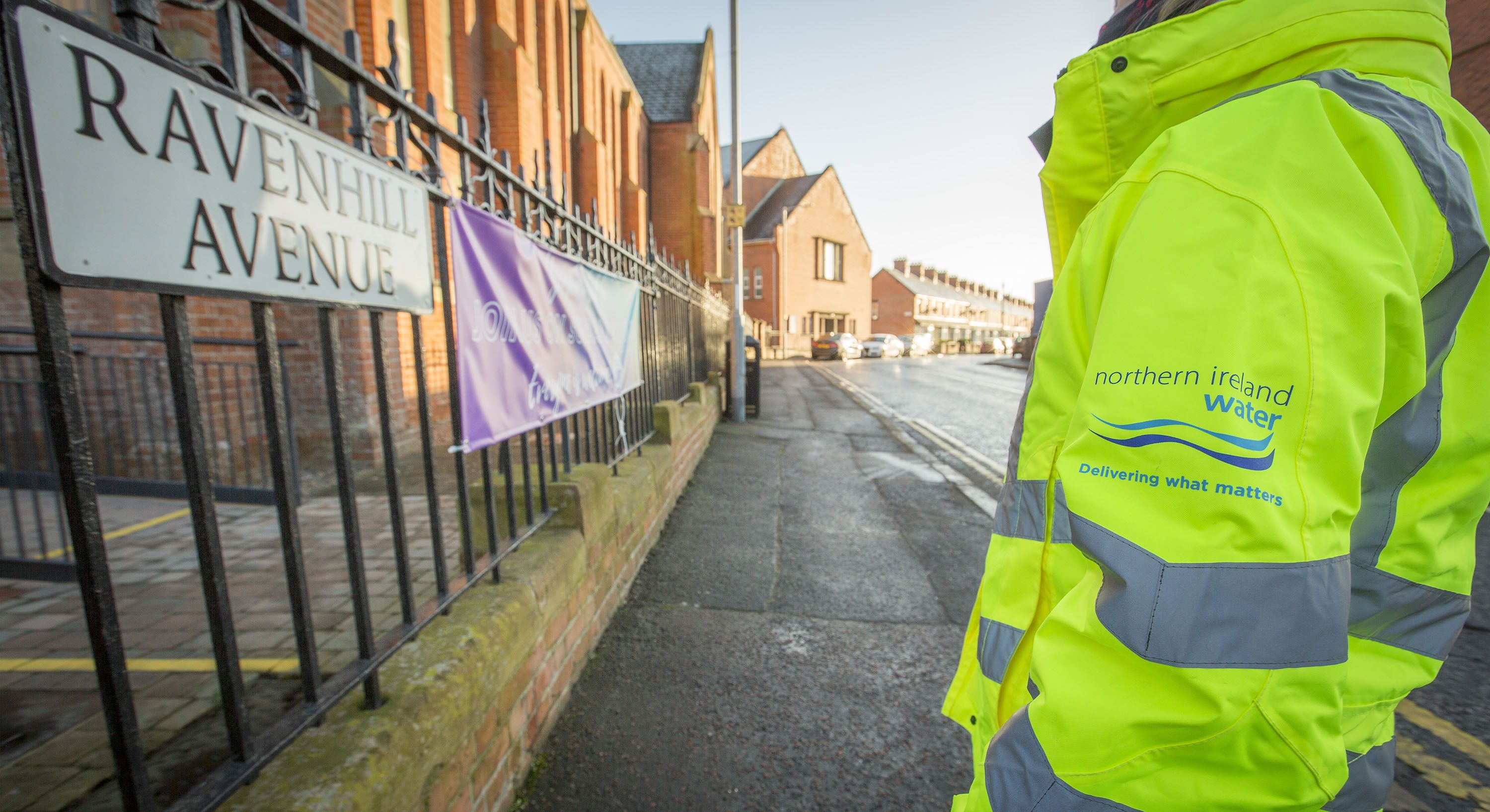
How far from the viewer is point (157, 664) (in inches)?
91.0

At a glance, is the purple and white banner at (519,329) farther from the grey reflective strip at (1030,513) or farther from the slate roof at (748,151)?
the slate roof at (748,151)

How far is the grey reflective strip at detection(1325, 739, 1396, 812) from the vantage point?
3.24 ft

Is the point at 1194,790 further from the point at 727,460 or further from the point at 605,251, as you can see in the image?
the point at 727,460

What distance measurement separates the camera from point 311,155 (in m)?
1.30

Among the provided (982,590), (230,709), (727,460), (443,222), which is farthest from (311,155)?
(727,460)

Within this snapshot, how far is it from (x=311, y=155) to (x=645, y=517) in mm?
2865

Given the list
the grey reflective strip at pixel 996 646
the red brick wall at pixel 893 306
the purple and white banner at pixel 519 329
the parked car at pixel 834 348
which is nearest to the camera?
the grey reflective strip at pixel 996 646

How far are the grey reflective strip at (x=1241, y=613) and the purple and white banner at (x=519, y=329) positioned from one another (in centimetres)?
179

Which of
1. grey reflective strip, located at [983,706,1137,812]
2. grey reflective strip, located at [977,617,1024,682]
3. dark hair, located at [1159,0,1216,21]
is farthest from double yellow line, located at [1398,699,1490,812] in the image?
dark hair, located at [1159,0,1216,21]

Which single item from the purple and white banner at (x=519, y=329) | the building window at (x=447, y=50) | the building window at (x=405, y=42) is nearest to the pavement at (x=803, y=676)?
the purple and white banner at (x=519, y=329)

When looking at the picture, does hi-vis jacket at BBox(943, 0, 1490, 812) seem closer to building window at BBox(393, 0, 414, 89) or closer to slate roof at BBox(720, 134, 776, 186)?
building window at BBox(393, 0, 414, 89)

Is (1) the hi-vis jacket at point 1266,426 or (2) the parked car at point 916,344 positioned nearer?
(1) the hi-vis jacket at point 1266,426

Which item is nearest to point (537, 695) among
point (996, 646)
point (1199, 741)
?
point (996, 646)

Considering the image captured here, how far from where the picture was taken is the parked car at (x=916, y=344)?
1737 inches
